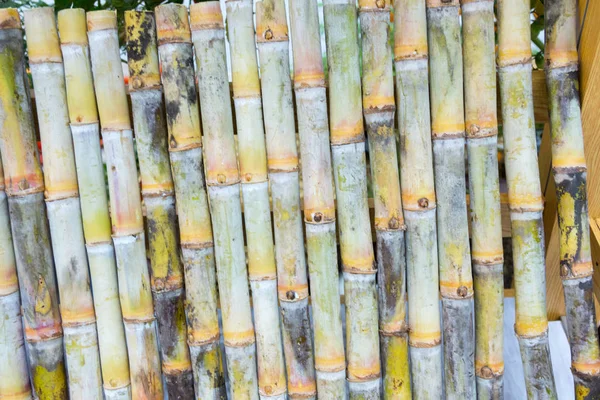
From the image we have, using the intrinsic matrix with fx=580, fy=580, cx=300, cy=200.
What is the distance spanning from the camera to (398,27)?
1.29 metres

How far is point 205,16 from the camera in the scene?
1.25m

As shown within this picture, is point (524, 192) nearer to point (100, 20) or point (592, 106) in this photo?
point (592, 106)

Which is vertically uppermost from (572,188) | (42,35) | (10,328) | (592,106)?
(42,35)

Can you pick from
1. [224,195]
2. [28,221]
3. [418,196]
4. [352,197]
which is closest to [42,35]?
[28,221]

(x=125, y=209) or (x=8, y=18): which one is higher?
(x=8, y=18)

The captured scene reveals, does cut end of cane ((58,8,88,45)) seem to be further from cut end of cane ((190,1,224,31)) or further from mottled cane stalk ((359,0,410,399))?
mottled cane stalk ((359,0,410,399))

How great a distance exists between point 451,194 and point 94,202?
83cm

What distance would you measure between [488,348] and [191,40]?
1013mm

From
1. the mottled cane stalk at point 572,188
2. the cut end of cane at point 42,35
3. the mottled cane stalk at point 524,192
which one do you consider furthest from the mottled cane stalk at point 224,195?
the mottled cane stalk at point 572,188

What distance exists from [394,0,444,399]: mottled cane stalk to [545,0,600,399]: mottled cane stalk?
31 centimetres

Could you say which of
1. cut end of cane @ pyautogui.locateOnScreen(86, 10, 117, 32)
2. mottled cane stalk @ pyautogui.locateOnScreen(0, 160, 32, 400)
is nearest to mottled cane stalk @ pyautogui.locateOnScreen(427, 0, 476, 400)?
cut end of cane @ pyautogui.locateOnScreen(86, 10, 117, 32)

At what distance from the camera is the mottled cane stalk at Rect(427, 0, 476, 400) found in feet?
4.21

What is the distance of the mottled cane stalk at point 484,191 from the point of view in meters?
1.29

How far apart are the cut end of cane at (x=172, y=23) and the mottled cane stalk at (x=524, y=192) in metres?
0.71
